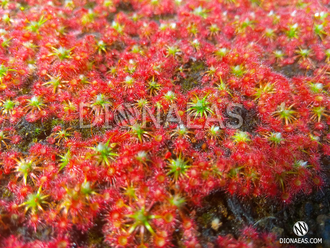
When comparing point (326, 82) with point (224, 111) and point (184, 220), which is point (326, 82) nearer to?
point (224, 111)

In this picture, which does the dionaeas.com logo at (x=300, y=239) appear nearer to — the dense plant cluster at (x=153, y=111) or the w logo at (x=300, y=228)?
the w logo at (x=300, y=228)

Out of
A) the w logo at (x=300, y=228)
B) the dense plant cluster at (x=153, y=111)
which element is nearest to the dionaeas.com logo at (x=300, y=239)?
the w logo at (x=300, y=228)

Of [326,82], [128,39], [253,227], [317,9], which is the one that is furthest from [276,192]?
[317,9]

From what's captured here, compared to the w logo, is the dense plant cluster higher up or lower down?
higher up

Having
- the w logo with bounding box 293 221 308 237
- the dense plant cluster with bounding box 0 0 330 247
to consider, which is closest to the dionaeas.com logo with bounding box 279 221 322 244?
the w logo with bounding box 293 221 308 237

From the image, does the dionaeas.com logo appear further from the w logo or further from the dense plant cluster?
the dense plant cluster

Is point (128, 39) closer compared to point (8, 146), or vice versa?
point (8, 146)
